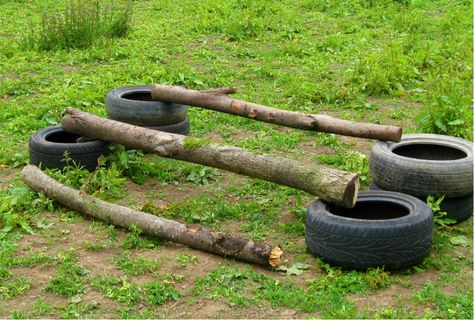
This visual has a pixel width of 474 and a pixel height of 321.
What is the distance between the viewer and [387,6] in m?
16.1

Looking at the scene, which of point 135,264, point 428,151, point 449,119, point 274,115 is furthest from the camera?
point 449,119

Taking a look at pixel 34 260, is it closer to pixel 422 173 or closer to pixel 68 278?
pixel 68 278

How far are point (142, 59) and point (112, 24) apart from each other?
1.80 metres

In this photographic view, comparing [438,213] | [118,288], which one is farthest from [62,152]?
[438,213]

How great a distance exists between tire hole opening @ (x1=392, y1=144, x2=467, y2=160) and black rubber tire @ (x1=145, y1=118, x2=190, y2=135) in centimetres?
263

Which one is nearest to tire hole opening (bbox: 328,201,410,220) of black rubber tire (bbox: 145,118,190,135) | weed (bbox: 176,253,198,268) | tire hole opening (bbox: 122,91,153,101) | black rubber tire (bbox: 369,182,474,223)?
black rubber tire (bbox: 369,182,474,223)

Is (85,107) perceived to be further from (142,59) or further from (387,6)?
(387,6)

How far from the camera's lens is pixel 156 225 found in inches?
249

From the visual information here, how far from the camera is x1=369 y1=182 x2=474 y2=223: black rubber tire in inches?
258

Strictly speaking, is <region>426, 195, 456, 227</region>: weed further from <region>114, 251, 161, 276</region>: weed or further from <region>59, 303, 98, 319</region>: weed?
<region>59, 303, 98, 319</region>: weed

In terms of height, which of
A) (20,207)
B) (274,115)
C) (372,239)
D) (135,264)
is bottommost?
(20,207)

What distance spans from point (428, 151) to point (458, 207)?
83cm

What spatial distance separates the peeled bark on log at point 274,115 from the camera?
7.05 meters

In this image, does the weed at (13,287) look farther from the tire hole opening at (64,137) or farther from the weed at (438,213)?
the weed at (438,213)
